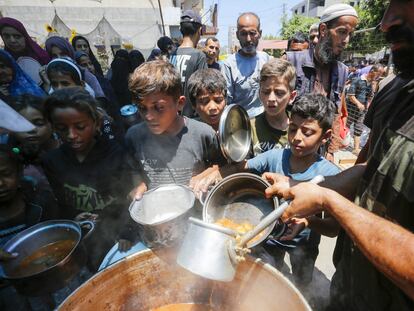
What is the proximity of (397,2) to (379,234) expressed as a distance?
892 millimetres

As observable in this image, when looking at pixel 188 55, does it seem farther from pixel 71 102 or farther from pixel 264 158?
pixel 264 158

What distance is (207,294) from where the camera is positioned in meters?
1.57

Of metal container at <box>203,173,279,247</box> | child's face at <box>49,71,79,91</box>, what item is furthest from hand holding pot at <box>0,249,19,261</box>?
child's face at <box>49,71,79,91</box>

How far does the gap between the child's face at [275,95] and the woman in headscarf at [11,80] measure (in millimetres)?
2512

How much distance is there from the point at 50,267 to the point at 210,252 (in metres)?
0.82

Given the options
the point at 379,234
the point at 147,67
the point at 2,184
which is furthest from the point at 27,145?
the point at 379,234

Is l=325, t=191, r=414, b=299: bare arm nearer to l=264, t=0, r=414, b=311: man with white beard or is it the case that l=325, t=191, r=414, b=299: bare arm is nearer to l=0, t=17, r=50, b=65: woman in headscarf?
l=264, t=0, r=414, b=311: man with white beard

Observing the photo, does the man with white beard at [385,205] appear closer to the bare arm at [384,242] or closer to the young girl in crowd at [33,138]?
the bare arm at [384,242]

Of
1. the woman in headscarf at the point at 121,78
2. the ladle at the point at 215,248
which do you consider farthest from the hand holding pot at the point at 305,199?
the woman in headscarf at the point at 121,78

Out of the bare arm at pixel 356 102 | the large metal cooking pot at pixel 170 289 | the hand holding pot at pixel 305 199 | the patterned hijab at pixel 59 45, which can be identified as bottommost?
the bare arm at pixel 356 102

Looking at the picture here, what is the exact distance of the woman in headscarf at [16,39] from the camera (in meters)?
3.43

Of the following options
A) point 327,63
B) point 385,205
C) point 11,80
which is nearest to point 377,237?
point 385,205

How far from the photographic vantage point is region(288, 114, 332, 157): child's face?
184 centimetres

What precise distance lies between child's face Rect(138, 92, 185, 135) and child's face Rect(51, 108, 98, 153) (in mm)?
465
